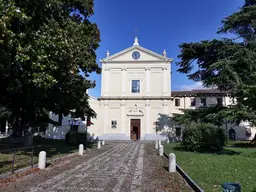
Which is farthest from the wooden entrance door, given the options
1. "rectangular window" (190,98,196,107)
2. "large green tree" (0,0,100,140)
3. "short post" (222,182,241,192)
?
"short post" (222,182,241,192)

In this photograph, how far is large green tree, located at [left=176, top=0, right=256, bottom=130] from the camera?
68.2 ft

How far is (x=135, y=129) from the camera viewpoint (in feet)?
126

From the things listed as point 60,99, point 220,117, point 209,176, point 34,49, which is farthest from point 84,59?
point 220,117

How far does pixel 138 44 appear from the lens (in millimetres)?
40375

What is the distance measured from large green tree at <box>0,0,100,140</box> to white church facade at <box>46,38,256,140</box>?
21.4m

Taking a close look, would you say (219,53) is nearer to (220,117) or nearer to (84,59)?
(220,117)

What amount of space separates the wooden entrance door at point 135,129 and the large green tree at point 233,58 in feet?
47.5

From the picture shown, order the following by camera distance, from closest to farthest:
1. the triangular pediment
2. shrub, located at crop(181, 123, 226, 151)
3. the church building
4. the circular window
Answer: shrub, located at crop(181, 123, 226, 151) < the church building < the triangular pediment < the circular window

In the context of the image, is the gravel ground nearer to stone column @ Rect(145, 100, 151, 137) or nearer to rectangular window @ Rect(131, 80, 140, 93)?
stone column @ Rect(145, 100, 151, 137)

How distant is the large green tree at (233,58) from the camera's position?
68.2 feet

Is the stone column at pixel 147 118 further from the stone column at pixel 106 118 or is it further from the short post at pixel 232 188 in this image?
the short post at pixel 232 188

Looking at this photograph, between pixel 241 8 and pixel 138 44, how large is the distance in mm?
19021

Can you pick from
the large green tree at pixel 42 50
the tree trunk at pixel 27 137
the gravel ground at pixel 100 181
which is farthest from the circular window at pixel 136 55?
the gravel ground at pixel 100 181

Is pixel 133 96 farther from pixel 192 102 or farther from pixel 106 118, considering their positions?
pixel 192 102
